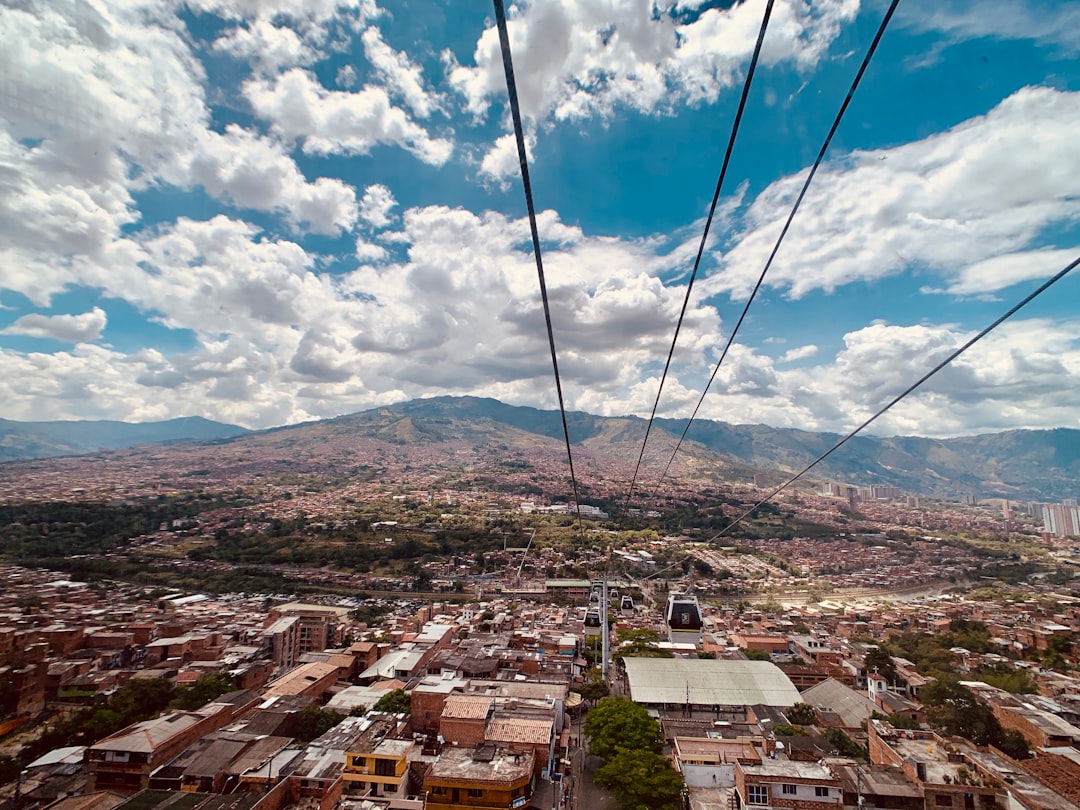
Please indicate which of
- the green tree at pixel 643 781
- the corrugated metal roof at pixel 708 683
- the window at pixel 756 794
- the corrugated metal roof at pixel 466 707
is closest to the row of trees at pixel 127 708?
the corrugated metal roof at pixel 466 707

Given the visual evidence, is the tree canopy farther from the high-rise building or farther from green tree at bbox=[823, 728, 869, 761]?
the high-rise building

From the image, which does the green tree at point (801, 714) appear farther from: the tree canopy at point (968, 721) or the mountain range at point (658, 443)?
the mountain range at point (658, 443)

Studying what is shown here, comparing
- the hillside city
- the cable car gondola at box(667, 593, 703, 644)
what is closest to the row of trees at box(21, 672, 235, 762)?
the hillside city

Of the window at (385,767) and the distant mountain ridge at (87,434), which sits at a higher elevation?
the distant mountain ridge at (87,434)

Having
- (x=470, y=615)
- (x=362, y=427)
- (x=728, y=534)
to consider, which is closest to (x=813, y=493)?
(x=728, y=534)

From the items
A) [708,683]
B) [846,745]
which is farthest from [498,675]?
[846,745]

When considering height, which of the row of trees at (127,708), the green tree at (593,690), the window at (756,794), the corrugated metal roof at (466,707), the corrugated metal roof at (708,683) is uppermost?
the corrugated metal roof at (466,707)
